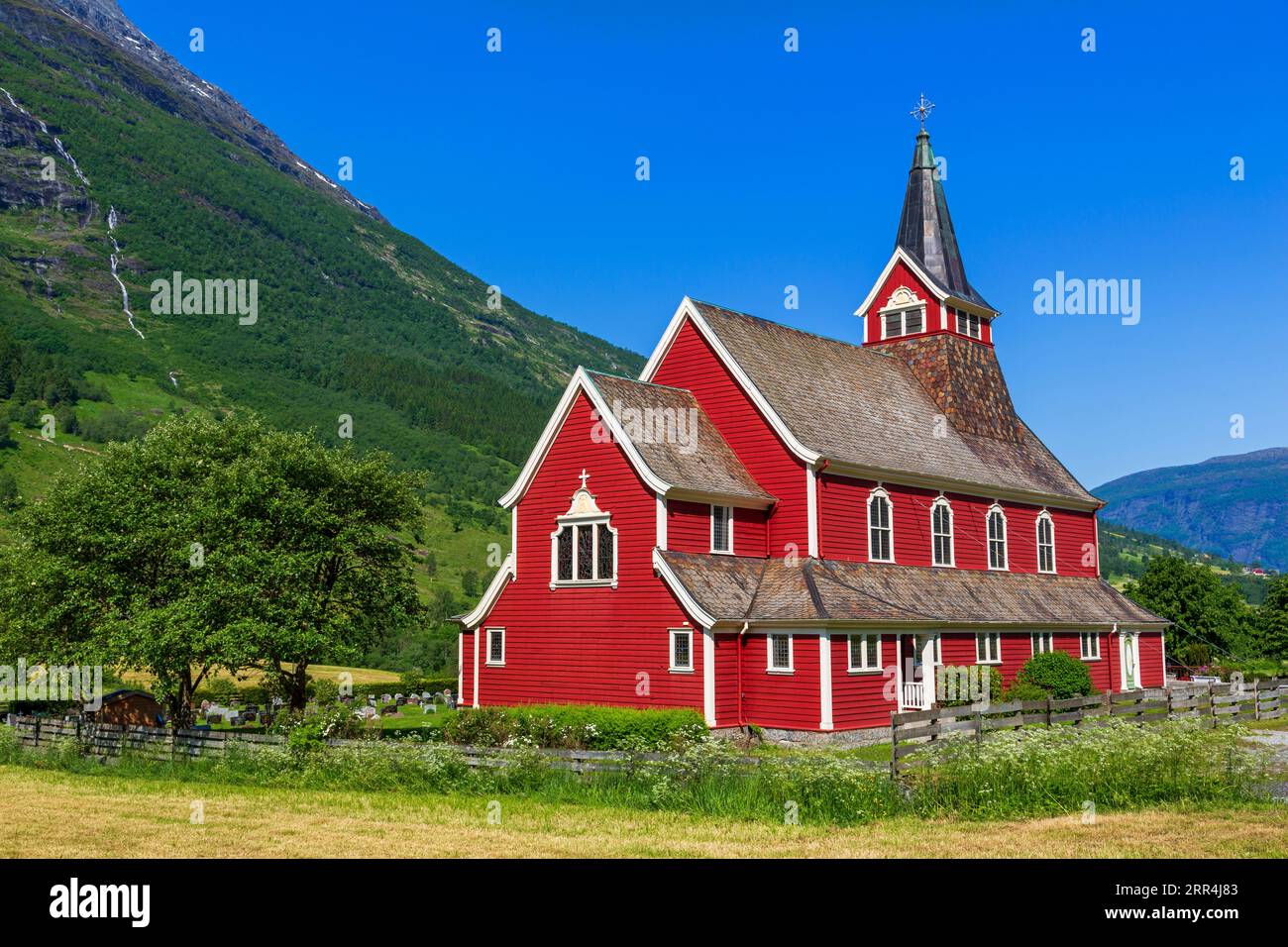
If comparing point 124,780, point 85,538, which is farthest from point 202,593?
point 124,780

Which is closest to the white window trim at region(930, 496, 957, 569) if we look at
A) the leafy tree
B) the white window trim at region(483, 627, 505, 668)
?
the white window trim at region(483, 627, 505, 668)

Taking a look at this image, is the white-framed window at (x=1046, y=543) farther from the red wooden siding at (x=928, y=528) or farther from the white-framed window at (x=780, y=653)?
the white-framed window at (x=780, y=653)

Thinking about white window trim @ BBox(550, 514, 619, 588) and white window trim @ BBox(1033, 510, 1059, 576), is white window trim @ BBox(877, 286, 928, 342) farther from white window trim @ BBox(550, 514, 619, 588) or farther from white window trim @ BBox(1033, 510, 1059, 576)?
white window trim @ BBox(550, 514, 619, 588)

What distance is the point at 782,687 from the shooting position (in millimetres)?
30875

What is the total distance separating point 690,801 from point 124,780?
43.2 ft

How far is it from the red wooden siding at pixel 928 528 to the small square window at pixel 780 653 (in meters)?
3.94

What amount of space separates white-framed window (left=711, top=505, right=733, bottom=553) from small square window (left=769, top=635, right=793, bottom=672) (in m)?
3.66

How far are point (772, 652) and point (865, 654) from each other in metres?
2.68

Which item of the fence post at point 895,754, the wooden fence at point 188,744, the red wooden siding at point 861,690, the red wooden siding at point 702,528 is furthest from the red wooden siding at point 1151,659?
the wooden fence at point 188,744

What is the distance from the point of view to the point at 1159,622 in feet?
152

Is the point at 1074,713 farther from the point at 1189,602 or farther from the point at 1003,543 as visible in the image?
the point at 1189,602

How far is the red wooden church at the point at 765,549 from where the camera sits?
1233 inches

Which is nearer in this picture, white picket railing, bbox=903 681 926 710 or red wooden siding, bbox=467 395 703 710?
red wooden siding, bbox=467 395 703 710

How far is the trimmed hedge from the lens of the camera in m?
25.2
